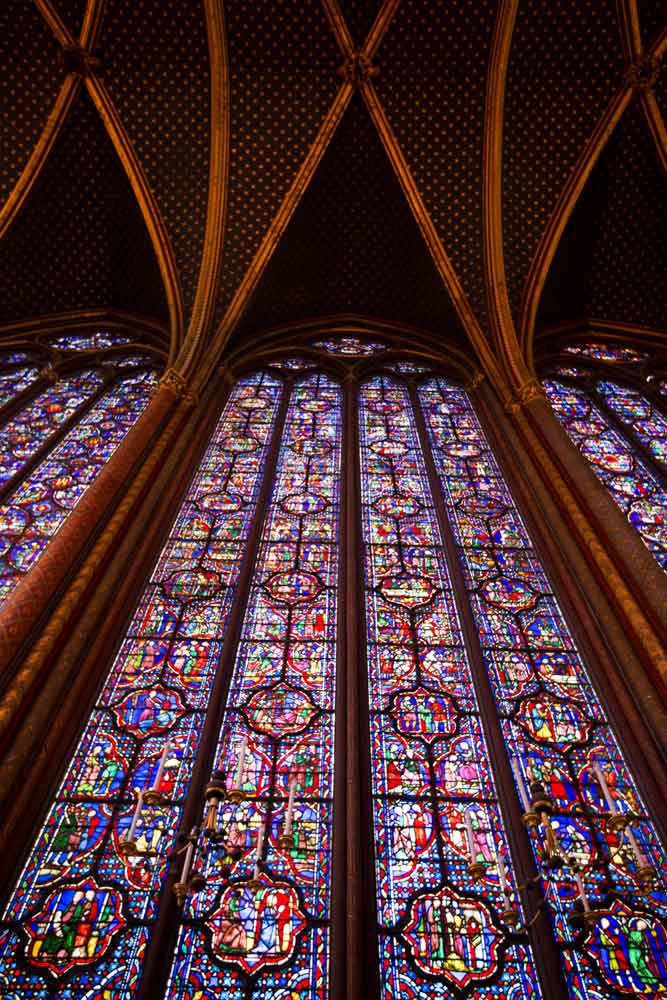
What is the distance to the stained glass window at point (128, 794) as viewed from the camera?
3557mm

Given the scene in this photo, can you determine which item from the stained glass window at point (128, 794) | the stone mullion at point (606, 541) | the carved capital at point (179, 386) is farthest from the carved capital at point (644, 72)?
the stained glass window at point (128, 794)

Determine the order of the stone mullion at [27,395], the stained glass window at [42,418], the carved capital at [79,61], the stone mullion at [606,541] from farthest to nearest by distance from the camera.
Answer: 1. the carved capital at [79,61]
2. the stone mullion at [27,395]
3. the stained glass window at [42,418]
4. the stone mullion at [606,541]

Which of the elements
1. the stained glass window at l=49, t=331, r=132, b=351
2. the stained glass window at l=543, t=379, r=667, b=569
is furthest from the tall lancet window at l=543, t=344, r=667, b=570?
the stained glass window at l=49, t=331, r=132, b=351

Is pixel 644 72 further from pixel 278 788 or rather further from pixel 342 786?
pixel 278 788

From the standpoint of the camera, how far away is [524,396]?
8.55 metres

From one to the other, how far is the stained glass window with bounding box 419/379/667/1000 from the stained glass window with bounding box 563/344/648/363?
3.86 meters

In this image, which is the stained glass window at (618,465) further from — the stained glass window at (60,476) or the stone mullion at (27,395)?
the stone mullion at (27,395)

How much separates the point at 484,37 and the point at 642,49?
6.40 feet

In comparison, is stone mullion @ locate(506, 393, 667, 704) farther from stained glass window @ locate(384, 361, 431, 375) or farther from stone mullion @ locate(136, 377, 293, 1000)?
stained glass window @ locate(384, 361, 431, 375)

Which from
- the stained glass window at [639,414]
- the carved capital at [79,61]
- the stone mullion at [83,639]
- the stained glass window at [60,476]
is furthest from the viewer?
the carved capital at [79,61]

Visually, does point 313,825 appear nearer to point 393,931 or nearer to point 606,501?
point 393,931

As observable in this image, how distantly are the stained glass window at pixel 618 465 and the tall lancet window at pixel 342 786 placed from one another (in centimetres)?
109

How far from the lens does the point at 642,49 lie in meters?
10.0

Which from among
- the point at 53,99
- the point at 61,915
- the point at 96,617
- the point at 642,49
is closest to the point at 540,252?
the point at 642,49
